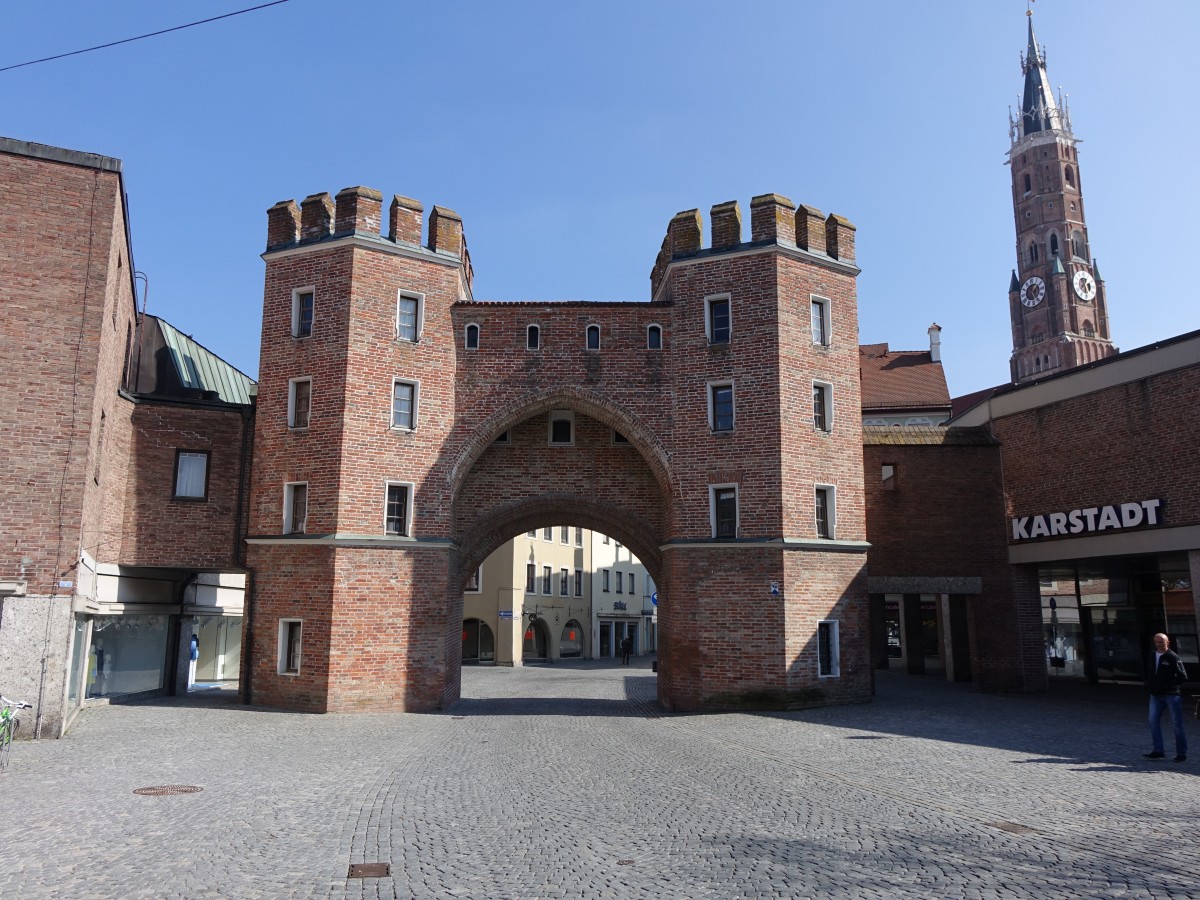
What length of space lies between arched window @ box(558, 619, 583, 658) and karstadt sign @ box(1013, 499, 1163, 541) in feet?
108

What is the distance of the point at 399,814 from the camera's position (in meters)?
9.87

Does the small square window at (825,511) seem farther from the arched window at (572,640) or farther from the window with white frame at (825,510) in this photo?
the arched window at (572,640)

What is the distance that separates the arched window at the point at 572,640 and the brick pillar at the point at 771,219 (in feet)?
114

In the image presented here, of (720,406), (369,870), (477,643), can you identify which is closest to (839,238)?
(720,406)

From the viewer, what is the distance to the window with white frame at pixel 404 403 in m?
21.9

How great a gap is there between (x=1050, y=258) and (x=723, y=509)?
99335 millimetres

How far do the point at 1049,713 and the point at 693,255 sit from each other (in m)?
12.9

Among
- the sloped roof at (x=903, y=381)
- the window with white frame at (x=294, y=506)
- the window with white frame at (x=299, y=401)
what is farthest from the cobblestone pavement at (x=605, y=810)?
the sloped roof at (x=903, y=381)

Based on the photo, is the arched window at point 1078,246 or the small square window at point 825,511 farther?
the arched window at point 1078,246

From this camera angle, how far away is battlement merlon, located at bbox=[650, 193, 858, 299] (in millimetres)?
22312

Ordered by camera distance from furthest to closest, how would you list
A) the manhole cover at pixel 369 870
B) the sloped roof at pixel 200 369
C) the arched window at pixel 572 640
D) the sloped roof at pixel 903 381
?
the arched window at pixel 572 640
the sloped roof at pixel 903 381
the sloped roof at pixel 200 369
the manhole cover at pixel 369 870

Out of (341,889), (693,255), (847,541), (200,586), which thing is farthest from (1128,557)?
(200,586)

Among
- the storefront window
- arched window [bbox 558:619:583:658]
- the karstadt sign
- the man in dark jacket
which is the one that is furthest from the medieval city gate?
arched window [bbox 558:619:583:658]

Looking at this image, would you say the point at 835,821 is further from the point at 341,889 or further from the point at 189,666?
the point at 189,666
